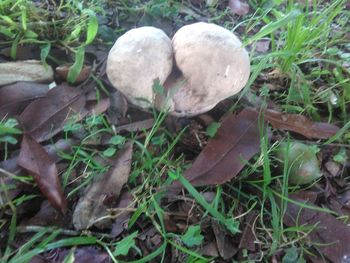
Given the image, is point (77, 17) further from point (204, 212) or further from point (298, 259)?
point (298, 259)

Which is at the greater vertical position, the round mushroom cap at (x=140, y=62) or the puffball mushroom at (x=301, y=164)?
the round mushroom cap at (x=140, y=62)

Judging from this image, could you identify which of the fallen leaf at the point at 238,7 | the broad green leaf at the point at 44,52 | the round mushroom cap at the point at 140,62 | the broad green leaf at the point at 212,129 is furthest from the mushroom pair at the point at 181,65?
the fallen leaf at the point at 238,7

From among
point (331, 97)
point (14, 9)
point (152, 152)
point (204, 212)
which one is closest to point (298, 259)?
point (204, 212)

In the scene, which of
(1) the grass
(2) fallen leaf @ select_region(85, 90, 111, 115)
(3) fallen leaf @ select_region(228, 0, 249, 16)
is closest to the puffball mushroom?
(1) the grass

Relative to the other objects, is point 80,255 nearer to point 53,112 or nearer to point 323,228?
point 53,112

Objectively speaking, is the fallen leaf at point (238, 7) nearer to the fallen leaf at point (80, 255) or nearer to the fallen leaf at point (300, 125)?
the fallen leaf at point (300, 125)

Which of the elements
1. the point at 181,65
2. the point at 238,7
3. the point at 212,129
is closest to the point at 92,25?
the point at 181,65

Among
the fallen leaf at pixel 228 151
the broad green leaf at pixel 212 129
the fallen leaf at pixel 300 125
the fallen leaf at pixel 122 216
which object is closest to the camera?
the fallen leaf at pixel 122 216
